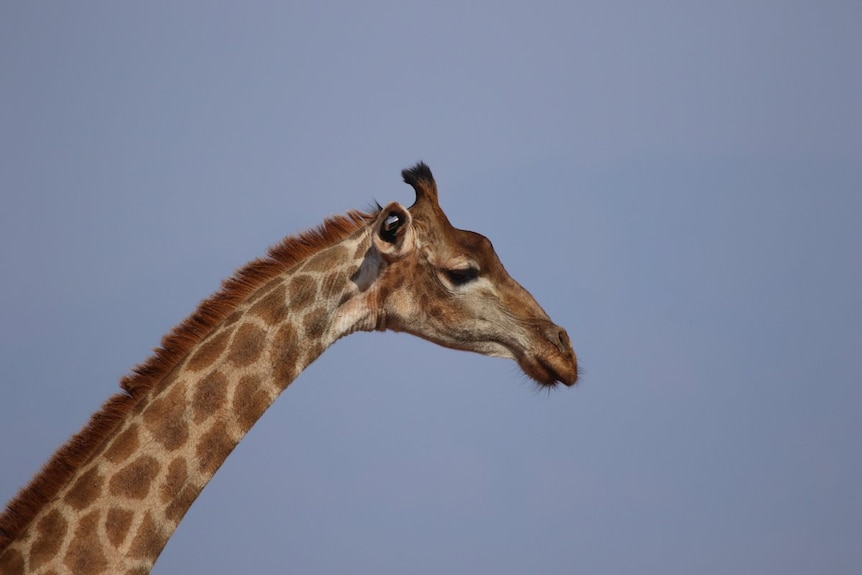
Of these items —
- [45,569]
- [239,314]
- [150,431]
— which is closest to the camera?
[45,569]

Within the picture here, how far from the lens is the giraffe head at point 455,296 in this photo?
8281mm

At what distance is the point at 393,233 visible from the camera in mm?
8250

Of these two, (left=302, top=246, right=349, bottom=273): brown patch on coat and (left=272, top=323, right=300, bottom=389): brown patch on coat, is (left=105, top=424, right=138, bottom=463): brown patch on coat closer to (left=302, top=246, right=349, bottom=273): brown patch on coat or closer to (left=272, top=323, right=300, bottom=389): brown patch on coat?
(left=272, top=323, right=300, bottom=389): brown patch on coat

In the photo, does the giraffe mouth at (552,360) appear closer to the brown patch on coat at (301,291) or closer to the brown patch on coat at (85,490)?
the brown patch on coat at (301,291)

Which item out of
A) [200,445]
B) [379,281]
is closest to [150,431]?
[200,445]

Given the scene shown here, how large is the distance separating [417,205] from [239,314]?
1.77 meters

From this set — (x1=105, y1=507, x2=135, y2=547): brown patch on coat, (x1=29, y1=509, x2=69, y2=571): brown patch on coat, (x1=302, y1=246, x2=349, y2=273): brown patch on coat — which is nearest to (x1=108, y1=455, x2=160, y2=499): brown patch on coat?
(x1=105, y1=507, x2=135, y2=547): brown patch on coat

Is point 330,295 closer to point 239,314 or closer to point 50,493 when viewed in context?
point 239,314

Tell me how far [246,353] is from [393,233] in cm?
147

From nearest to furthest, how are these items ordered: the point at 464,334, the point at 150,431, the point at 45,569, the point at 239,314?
the point at 45,569 → the point at 150,431 → the point at 239,314 → the point at 464,334

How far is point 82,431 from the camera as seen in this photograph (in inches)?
285

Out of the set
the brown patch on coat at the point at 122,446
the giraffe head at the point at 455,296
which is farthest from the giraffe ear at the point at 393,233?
the brown patch on coat at the point at 122,446

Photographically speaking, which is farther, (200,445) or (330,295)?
(330,295)

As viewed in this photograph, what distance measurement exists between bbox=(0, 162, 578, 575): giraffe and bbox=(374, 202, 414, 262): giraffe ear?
0.03ft
